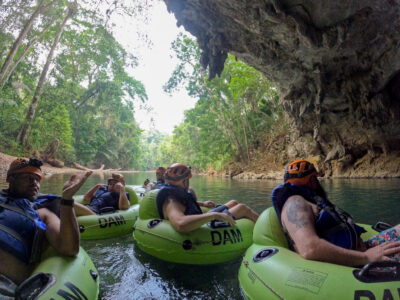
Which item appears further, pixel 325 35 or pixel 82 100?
pixel 82 100

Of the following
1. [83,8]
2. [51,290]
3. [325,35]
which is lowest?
[51,290]

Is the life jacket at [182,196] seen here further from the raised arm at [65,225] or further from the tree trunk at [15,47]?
the tree trunk at [15,47]

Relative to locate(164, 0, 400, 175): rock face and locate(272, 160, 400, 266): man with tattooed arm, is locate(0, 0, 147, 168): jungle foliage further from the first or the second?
locate(272, 160, 400, 266): man with tattooed arm

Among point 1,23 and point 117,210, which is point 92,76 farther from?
point 117,210

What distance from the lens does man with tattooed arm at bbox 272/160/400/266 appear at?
5.82 feet

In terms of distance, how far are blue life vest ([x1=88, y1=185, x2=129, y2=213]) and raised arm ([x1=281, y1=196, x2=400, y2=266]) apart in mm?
4031

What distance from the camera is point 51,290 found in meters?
1.65

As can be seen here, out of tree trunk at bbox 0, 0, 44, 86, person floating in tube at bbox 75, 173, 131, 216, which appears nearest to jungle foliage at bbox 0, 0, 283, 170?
tree trunk at bbox 0, 0, 44, 86

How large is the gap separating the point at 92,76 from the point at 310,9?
97.5ft

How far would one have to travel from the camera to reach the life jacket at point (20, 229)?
6.01 feet

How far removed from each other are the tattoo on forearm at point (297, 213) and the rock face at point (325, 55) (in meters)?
6.48

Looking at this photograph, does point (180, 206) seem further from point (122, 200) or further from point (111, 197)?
point (111, 197)

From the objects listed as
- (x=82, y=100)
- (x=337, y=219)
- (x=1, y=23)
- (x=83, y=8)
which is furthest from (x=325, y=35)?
(x=82, y=100)

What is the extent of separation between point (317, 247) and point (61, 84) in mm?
26198
